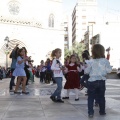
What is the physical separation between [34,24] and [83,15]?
60.5m

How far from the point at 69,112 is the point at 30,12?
47.6 metres

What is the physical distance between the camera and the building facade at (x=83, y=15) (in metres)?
109

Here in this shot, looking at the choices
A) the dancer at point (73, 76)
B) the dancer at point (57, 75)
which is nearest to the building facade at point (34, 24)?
the dancer at point (73, 76)

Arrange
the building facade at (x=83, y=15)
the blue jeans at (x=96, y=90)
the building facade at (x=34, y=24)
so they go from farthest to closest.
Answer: the building facade at (x=83, y=15), the building facade at (x=34, y=24), the blue jeans at (x=96, y=90)

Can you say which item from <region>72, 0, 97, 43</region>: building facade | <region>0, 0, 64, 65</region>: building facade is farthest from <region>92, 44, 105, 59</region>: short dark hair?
<region>72, 0, 97, 43</region>: building facade

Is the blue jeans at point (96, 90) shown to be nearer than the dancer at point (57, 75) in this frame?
Yes

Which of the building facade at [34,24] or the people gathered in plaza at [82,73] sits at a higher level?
the building facade at [34,24]

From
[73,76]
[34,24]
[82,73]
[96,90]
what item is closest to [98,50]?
[96,90]

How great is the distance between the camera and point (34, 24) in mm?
52312

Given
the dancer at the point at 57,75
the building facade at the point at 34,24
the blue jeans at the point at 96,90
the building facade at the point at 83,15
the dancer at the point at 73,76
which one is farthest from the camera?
the building facade at the point at 83,15

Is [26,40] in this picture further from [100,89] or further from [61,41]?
[100,89]

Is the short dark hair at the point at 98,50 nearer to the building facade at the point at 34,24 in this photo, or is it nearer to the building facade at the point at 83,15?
the building facade at the point at 34,24

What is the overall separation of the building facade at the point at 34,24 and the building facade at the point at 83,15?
5215 centimetres

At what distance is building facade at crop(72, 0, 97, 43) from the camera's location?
109 m
